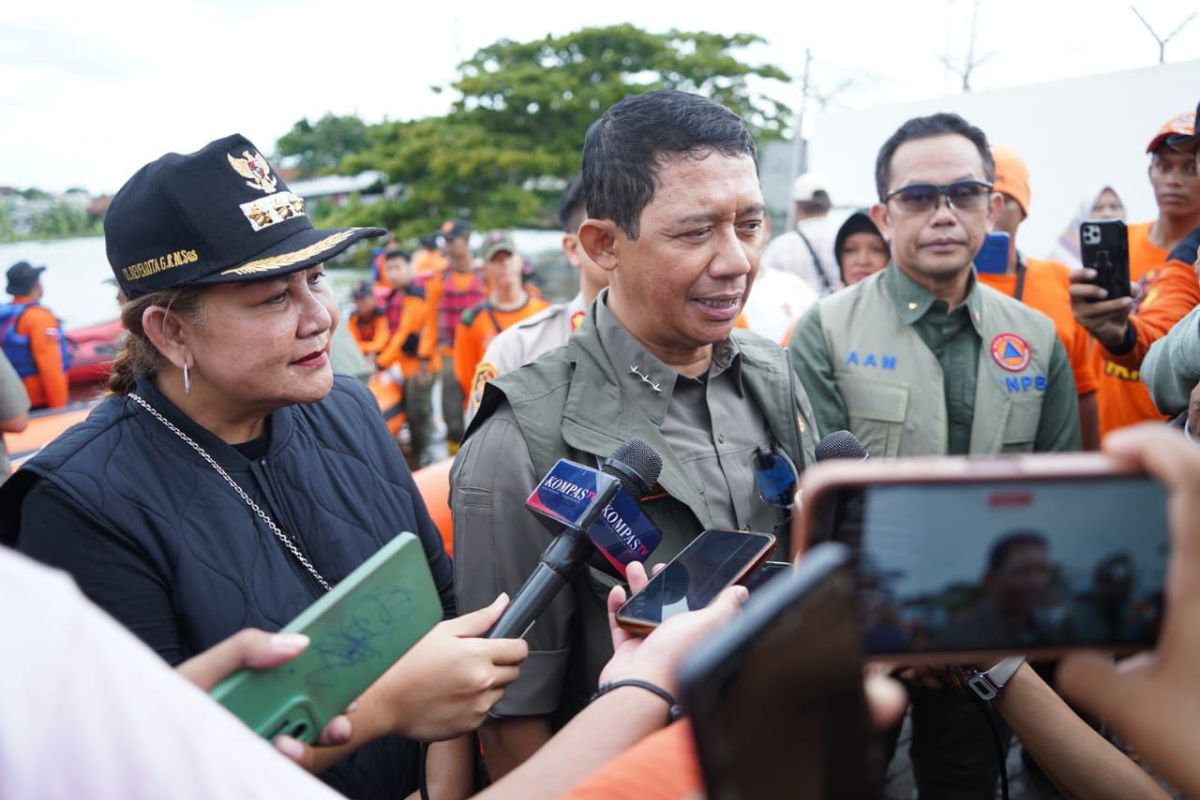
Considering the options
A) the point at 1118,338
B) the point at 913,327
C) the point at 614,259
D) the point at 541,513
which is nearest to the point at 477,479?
the point at 541,513

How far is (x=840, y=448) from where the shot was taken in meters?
1.89

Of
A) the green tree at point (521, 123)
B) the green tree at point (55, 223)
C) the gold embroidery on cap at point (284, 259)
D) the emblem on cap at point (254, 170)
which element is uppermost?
the green tree at point (521, 123)

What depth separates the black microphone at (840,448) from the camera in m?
1.88

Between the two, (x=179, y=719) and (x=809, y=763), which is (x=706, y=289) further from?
(x=179, y=719)

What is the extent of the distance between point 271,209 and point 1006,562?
1573 mm

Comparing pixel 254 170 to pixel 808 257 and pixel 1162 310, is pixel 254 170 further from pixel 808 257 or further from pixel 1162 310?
pixel 808 257

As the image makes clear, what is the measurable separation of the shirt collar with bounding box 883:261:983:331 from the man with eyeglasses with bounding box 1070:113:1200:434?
310 millimetres

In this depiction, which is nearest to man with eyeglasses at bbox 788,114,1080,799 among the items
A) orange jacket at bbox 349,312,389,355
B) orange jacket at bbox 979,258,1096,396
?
orange jacket at bbox 979,258,1096,396

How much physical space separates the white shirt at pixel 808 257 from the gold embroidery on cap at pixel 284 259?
15.0 feet

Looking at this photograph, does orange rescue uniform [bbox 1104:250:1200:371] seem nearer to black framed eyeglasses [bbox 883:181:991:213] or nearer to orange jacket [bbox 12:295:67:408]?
black framed eyeglasses [bbox 883:181:991:213]

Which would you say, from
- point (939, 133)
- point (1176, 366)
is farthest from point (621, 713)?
point (939, 133)

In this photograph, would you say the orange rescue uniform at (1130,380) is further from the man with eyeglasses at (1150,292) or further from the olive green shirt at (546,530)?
the olive green shirt at (546,530)

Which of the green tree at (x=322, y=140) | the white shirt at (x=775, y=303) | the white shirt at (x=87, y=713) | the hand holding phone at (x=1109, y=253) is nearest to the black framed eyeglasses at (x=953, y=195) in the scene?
the hand holding phone at (x=1109, y=253)

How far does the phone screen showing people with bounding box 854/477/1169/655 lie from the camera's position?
835 mm
